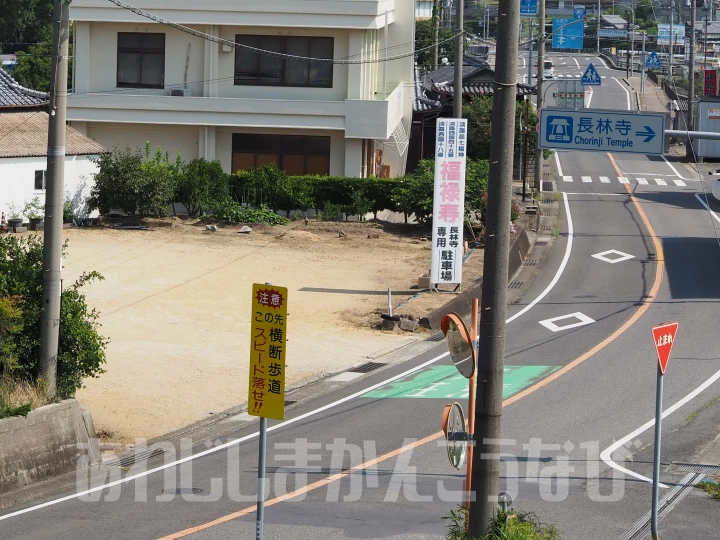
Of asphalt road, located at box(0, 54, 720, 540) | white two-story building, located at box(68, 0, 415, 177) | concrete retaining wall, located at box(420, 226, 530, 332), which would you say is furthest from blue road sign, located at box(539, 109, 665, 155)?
white two-story building, located at box(68, 0, 415, 177)

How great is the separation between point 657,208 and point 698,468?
25435 mm

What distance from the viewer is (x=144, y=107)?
37312mm

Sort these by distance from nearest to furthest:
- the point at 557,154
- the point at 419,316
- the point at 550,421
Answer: the point at 550,421, the point at 419,316, the point at 557,154

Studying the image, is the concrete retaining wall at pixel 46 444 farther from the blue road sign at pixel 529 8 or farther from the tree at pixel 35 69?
the tree at pixel 35 69

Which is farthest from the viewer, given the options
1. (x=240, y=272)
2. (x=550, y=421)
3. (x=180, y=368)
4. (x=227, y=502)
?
(x=240, y=272)

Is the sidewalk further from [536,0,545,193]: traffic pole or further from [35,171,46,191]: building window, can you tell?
[35,171,46,191]: building window

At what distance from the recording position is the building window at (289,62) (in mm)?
37500

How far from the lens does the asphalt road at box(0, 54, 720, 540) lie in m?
Result: 11.3

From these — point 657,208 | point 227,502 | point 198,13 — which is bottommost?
point 227,502

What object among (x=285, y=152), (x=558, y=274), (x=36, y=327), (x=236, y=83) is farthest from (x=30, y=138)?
(x=36, y=327)

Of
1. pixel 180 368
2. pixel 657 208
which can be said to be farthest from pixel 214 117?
pixel 180 368

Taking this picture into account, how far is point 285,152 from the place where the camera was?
38.2 metres

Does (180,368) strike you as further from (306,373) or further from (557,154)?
(557,154)

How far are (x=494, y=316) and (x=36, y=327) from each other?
23.9 feet
